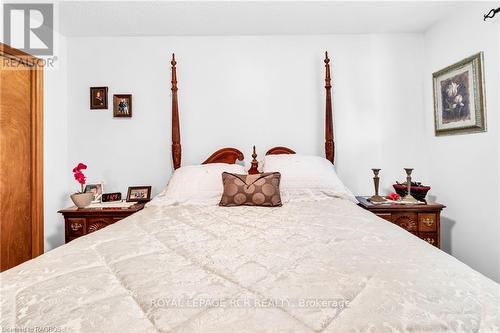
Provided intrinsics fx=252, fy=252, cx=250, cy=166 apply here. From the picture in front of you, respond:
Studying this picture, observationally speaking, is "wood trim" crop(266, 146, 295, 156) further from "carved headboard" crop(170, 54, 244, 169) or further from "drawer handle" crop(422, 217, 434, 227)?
"drawer handle" crop(422, 217, 434, 227)

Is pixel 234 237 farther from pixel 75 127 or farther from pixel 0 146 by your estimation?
pixel 75 127

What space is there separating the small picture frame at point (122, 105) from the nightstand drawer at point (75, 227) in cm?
114

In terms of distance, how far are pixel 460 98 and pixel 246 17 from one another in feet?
6.75

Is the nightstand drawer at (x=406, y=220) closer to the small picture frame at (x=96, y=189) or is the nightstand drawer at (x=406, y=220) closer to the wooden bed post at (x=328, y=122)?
the wooden bed post at (x=328, y=122)

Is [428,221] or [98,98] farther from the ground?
[98,98]

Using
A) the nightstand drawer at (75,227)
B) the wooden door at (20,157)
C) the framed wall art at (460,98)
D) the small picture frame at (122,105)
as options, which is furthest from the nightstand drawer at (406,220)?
the wooden door at (20,157)

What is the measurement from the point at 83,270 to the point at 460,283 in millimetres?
1094

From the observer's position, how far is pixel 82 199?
2164 mm

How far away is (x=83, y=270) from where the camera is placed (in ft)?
2.62

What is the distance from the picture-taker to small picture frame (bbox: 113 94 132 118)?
2.66 meters

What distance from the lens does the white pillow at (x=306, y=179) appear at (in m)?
2.01

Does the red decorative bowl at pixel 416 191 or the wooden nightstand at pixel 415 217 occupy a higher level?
the red decorative bowl at pixel 416 191

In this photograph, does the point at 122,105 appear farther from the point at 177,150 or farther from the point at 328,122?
the point at 328,122

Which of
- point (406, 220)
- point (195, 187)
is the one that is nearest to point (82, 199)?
point (195, 187)
